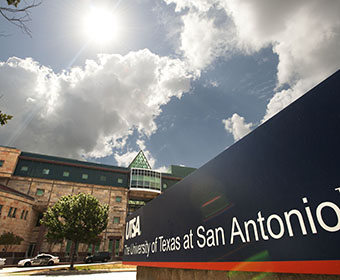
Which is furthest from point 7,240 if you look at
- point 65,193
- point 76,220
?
point 65,193

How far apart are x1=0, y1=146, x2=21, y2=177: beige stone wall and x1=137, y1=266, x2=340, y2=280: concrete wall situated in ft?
150

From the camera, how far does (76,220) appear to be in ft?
82.2

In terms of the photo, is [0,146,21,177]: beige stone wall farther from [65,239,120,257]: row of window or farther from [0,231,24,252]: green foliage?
[65,239,120,257]: row of window

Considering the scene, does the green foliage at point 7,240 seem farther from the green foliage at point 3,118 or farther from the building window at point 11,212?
the green foliage at point 3,118

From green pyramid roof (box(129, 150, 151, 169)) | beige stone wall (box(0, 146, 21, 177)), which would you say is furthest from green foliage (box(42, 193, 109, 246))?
green pyramid roof (box(129, 150, 151, 169))

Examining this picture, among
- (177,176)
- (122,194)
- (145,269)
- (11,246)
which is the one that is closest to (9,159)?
(11,246)

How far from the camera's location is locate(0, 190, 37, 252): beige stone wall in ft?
106

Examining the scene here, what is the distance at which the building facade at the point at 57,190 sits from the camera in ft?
115

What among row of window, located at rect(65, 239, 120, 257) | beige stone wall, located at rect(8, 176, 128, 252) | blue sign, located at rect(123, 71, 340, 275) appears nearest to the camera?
blue sign, located at rect(123, 71, 340, 275)

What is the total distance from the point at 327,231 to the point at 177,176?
184 ft

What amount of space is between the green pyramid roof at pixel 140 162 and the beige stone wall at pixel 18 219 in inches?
1005

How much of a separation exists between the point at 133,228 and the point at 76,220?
2009cm

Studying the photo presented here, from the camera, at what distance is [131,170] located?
52.2 meters

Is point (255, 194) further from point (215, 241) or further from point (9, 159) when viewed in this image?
point (9, 159)
